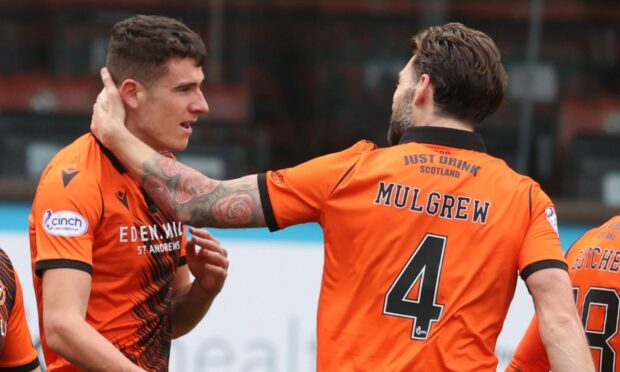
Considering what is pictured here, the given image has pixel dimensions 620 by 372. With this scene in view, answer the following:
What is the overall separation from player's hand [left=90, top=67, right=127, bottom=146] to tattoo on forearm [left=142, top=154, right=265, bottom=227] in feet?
0.51

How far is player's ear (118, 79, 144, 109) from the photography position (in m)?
3.75

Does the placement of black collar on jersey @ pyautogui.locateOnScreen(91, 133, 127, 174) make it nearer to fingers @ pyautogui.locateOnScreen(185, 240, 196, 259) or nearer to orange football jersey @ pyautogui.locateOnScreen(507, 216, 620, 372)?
fingers @ pyautogui.locateOnScreen(185, 240, 196, 259)

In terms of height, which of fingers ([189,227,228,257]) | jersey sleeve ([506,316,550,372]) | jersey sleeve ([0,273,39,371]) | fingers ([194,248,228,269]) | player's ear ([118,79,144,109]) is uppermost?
player's ear ([118,79,144,109])

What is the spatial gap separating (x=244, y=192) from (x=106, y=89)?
1.99 ft

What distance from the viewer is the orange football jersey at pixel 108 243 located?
3461mm

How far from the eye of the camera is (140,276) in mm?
3680

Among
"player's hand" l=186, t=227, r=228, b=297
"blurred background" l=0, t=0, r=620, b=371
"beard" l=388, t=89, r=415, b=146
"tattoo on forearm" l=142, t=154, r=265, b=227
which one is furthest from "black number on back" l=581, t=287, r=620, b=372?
"blurred background" l=0, t=0, r=620, b=371

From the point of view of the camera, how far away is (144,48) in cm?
375

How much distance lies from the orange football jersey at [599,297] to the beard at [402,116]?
0.75 m

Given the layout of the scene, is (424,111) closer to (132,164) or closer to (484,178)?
(484,178)

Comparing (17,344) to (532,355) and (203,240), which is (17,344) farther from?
(532,355)

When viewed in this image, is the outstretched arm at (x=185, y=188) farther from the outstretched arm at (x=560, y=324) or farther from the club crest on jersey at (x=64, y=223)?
the outstretched arm at (x=560, y=324)

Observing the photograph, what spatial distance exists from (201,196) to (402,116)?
64 cm

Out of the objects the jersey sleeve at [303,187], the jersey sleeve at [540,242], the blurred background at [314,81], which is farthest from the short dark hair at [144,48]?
the blurred background at [314,81]
